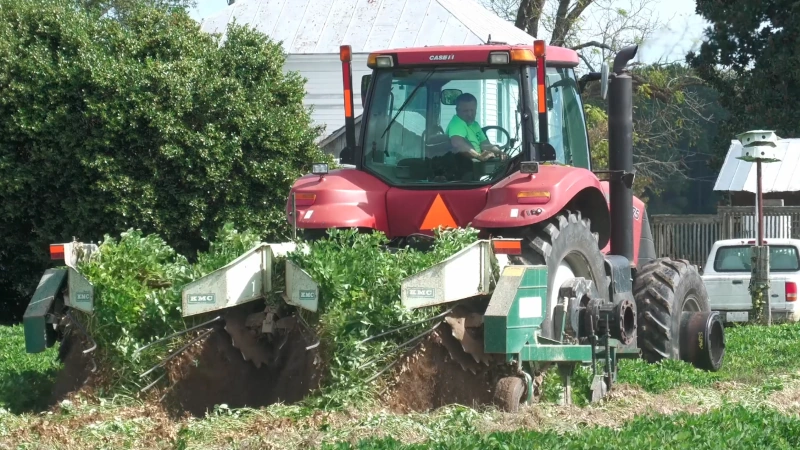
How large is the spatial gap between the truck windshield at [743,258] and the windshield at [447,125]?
34.3 ft

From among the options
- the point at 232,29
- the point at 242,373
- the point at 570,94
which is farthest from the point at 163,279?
the point at 232,29

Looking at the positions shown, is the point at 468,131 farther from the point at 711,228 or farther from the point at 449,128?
the point at 711,228

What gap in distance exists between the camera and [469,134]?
9047 millimetres

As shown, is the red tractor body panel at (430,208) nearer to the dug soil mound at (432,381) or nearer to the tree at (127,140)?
the dug soil mound at (432,381)

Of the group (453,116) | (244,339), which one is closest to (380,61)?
(453,116)

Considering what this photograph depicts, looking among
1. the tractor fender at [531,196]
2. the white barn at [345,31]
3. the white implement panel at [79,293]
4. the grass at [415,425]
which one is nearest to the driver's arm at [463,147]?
the tractor fender at [531,196]

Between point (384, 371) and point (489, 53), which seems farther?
point (489, 53)

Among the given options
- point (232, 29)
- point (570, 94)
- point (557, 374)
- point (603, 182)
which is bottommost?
point (557, 374)

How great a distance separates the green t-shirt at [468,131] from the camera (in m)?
9.02

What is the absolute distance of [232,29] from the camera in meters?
21.8

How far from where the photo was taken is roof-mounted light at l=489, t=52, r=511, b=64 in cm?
890

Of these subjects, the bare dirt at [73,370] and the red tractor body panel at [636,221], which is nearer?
the bare dirt at [73,370]

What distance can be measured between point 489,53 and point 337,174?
1.43m

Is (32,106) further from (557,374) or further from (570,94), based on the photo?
(557,374)
